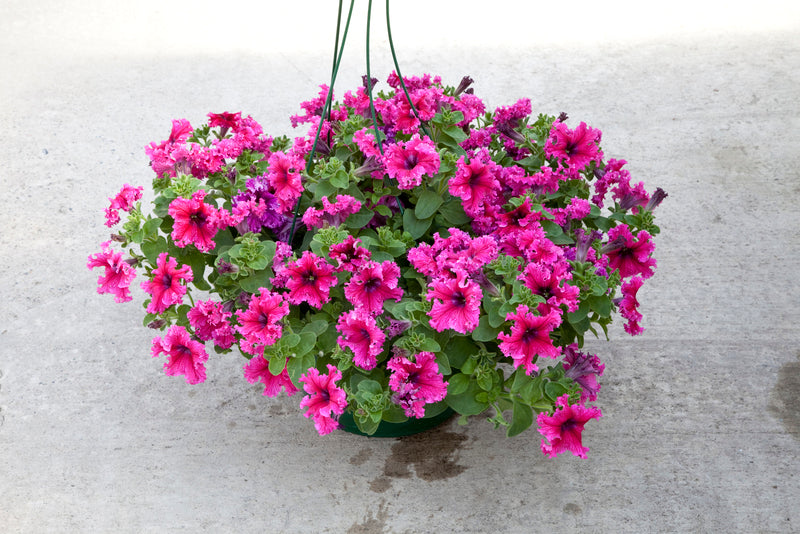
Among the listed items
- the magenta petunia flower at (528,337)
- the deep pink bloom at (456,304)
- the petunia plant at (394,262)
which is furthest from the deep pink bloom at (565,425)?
the deep pink bloom at (456,304)

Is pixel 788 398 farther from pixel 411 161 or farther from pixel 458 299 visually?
pixel 411 161

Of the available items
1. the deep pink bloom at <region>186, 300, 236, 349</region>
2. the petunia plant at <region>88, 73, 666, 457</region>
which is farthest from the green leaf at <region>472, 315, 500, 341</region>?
the deep pink bloom at <region>186, 300, 236, 349</region>

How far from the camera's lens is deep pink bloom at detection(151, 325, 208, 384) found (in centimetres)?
167

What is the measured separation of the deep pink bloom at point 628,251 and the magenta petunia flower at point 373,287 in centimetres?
51

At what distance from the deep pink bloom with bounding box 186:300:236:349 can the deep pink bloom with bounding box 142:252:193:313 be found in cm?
5

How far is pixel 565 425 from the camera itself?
165 cm

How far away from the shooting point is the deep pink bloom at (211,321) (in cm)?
169

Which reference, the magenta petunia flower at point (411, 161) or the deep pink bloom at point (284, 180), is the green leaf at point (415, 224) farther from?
the deep pink bloom at point (284, 180)

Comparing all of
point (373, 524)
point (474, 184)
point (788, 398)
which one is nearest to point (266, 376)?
point (373, 524)

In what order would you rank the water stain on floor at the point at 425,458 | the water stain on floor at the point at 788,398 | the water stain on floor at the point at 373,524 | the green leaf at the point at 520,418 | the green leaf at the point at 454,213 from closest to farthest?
the green leaf at the point at 520,418
the green leaf at the point at 454,213
the water stain on floor at the point at 373,524
the water stain on floor at the point at 425,458
the water stain on floor at the point at 788,398

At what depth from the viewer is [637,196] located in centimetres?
192

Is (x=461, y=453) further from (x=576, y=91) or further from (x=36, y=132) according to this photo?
(x=36, y=132)

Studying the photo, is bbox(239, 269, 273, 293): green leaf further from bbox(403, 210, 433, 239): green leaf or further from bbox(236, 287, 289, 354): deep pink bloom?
bbox(403, 210, 433, 239): green leaf

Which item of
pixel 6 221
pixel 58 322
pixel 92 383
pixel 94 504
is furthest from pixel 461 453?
pixel 6 221
